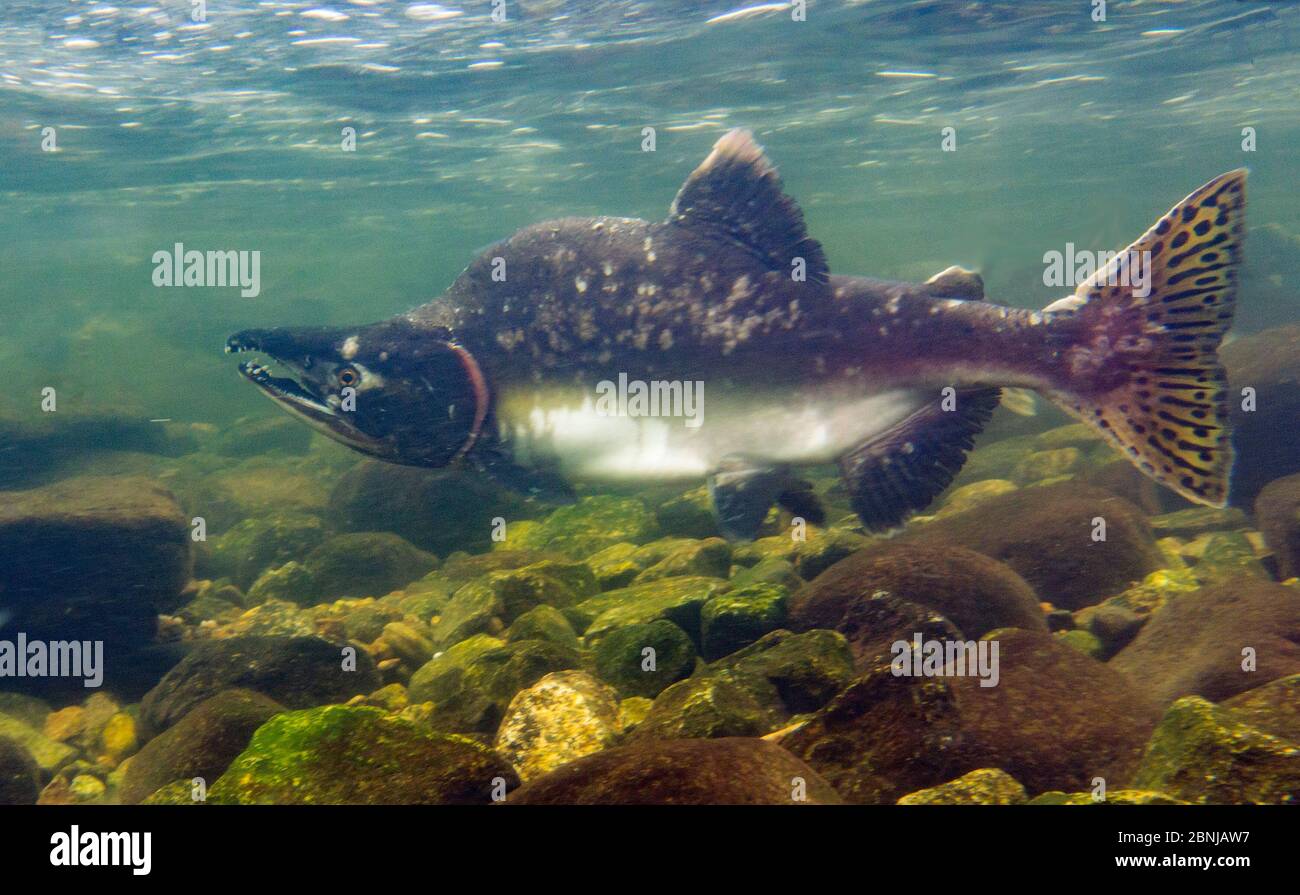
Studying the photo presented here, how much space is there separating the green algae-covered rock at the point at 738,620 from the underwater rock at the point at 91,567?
215 inches

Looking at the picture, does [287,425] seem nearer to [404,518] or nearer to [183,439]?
[183,439]

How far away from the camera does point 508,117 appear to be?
22.1 meters

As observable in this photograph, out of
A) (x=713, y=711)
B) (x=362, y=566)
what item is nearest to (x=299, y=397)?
(x=713, y=711)

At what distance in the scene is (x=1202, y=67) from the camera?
22.3m

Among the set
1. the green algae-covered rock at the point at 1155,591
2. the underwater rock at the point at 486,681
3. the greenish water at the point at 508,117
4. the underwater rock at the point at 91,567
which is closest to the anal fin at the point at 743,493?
the underwater rock at the point at 486,681

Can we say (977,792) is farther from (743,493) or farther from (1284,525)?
(1284,525)

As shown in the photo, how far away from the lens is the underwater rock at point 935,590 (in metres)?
5.00

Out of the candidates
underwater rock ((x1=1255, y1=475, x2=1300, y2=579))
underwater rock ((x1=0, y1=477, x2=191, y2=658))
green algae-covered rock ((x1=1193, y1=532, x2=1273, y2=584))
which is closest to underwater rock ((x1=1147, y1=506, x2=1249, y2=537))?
green algae-covered rock ((x1=1193, y1=532, x2=1273, y2=584))

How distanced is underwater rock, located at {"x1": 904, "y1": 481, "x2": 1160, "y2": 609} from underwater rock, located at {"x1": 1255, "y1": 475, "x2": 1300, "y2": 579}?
2.56ft

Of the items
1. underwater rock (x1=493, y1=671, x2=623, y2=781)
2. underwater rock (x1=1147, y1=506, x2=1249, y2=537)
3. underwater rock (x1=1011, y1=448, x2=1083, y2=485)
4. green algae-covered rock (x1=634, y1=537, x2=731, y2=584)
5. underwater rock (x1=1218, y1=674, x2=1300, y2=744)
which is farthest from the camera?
underwater rock (x1=1011, y1=448, x2=1083, y2=485)

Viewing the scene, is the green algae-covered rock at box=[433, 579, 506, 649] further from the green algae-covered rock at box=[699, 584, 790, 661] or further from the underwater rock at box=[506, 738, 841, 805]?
the underwater rock at box=[506, 738, 841, 805]

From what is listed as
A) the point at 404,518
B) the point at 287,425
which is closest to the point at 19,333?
the point at 287,425

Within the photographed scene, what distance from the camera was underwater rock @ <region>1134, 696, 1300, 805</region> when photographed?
106 inches

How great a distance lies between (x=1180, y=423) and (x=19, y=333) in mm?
39349
